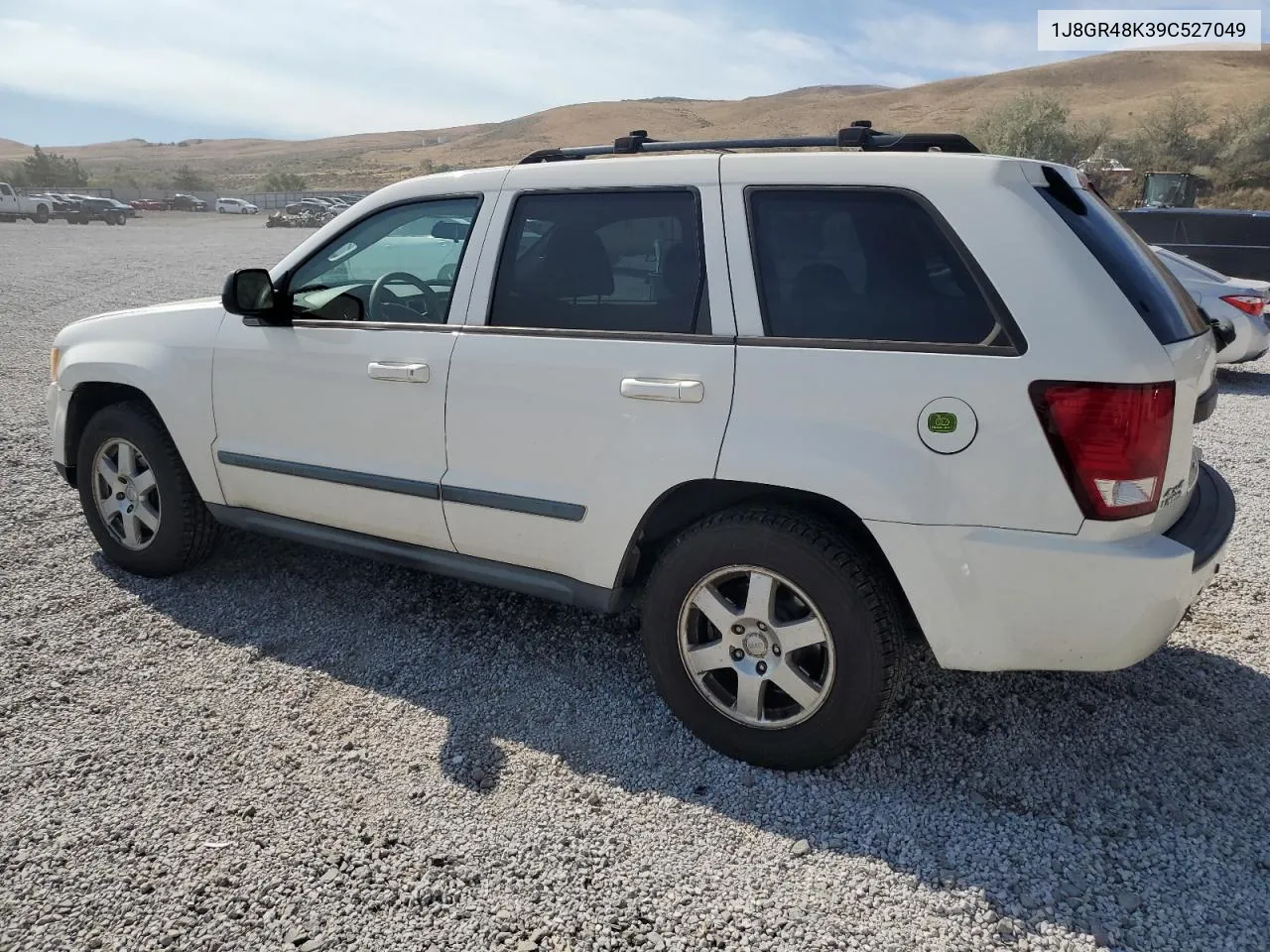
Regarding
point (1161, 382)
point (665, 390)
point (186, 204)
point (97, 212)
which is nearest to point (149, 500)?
point (665, 390)

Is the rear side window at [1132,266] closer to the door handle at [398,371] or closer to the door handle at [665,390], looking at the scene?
the door handle at [665,390]

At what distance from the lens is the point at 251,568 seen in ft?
14.7

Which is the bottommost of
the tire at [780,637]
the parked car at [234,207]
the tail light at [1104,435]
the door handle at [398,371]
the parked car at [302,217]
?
the tire at [780,637]

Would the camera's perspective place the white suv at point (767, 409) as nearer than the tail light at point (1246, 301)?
Yes

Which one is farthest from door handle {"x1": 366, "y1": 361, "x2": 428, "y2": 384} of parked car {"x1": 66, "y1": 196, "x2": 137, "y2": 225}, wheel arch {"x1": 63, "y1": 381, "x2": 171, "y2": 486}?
parked car {"x1": 66, "y1": 196, "x2": 137, "y2": 225}

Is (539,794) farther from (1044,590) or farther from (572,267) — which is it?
(572,267)

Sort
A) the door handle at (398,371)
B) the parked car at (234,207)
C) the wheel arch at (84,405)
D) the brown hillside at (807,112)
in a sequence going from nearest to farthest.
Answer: the door handle at (398,371) < the wheel arch at (84,405) < the parked car at (234,207) < the brown hillside at (807,112)

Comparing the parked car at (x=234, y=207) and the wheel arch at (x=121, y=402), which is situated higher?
the parked car at (x=234, y=207)

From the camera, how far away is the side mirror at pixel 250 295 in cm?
360

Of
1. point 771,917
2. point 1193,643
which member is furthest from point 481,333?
point 1193,643

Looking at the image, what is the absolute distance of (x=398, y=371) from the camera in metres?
3.35

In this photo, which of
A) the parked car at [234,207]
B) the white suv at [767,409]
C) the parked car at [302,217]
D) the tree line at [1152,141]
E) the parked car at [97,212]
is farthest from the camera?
the parked car at [234,207]

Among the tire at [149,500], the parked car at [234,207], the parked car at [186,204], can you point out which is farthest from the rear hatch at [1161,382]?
the parked car at [186,204]

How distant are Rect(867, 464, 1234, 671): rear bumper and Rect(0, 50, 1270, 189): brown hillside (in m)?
71.3
